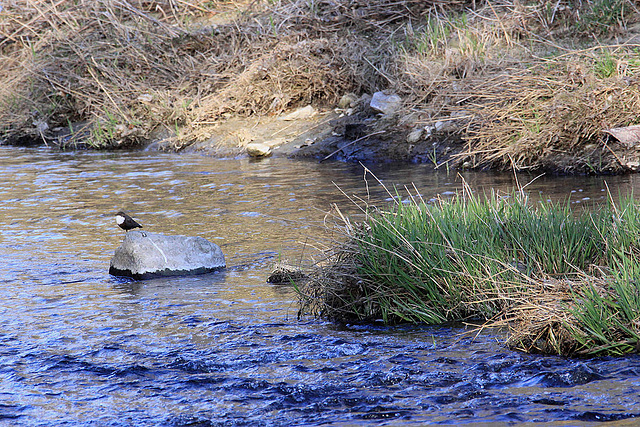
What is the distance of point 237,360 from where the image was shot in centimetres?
388

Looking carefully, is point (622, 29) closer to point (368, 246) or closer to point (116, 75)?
point (368, 246)

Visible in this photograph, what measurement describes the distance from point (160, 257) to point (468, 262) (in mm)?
2703

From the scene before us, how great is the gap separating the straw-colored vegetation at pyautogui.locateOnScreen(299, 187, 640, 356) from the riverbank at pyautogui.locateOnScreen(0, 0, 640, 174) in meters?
3.34

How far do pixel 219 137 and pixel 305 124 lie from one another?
1.75 m

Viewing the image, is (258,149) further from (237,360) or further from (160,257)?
(237,360)

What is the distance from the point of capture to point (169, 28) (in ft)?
52.3

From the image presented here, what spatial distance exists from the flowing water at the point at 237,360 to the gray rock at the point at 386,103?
4.78 m

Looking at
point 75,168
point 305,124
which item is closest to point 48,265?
point 75,168

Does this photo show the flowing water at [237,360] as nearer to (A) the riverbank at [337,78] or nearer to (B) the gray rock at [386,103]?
(A) the riverbank at [337,78]

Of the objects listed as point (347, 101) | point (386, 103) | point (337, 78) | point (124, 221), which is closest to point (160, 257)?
point (124, 221)

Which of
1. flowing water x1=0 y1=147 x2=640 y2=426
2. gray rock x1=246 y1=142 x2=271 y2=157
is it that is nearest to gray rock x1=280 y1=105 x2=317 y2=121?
gray rock x1=246 y1=142 x2=271 y2=157

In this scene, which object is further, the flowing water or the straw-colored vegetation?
the straw-colored vegetation

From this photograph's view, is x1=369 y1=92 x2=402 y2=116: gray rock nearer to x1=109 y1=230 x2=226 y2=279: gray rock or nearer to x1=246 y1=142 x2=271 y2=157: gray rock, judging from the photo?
x1=246 y1=142 x2=271 y2=157: gray rock

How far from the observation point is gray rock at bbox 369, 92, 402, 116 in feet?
38.2
